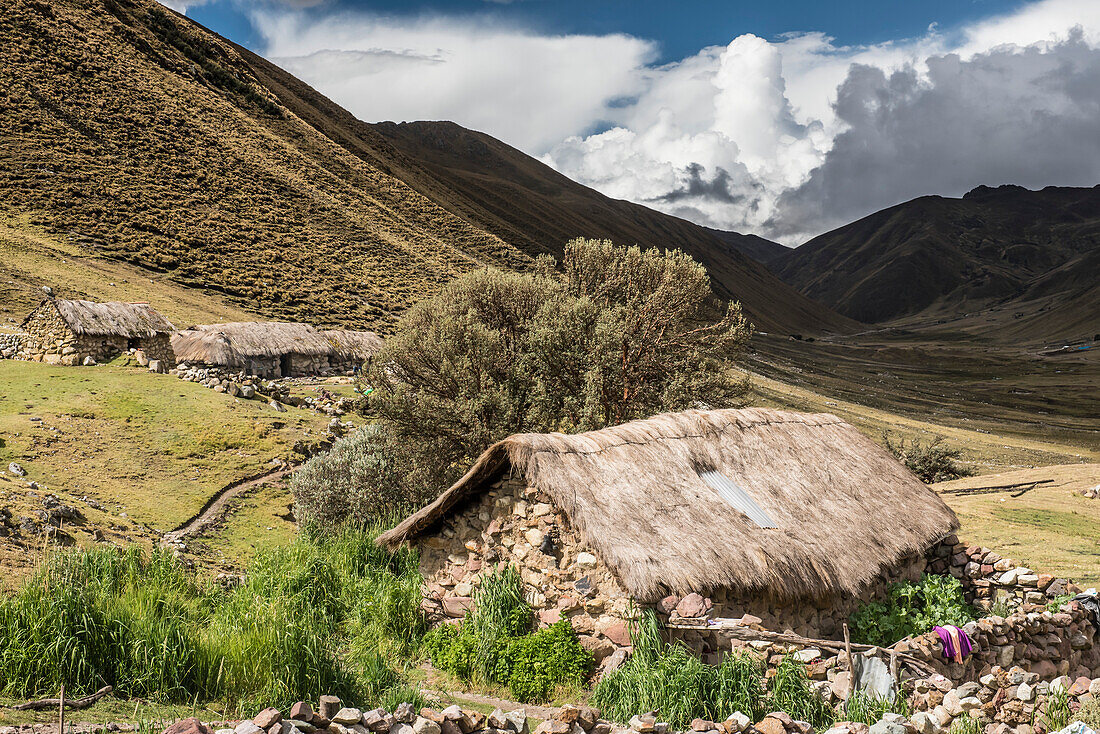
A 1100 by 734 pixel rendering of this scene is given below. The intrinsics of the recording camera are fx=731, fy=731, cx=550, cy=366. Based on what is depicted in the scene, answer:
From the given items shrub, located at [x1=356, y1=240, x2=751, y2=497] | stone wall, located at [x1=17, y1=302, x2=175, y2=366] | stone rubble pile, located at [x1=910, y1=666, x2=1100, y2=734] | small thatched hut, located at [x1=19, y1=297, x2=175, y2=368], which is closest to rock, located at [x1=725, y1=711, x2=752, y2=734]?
stone rubble pile, located at [x1=910, y1=666, x2=1100, y2=734]

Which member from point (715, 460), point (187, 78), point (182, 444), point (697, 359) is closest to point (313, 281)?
point (187, 78)

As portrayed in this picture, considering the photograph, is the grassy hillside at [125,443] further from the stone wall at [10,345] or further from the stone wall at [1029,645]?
the stone wall at [1029,645]

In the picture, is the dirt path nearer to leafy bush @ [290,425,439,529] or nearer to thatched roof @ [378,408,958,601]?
leafy bush @ [290,425,439,529]

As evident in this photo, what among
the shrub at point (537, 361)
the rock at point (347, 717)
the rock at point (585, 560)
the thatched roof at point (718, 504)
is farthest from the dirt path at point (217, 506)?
the rock at point (347, 717)

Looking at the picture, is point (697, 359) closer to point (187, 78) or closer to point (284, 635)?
point (284, 635)

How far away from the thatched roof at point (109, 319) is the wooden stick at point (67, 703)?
65.0 ft

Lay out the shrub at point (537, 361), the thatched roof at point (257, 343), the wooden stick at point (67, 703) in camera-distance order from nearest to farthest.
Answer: the wooden stick at point (67, 703)
the shrub at point (537, 361)
the thatched roof at point (257, 343)

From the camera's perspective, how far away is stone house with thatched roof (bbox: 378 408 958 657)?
338 inches

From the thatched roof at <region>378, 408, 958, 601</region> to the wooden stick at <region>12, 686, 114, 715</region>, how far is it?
454 centimetres

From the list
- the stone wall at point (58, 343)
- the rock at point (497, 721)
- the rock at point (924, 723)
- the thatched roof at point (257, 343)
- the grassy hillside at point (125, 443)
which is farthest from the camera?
the thatched roof at point (257, 343)

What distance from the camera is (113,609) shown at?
22.9ft

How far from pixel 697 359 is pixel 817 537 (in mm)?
9120

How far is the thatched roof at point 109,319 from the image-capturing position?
22.5 metres

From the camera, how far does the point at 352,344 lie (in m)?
37.4
